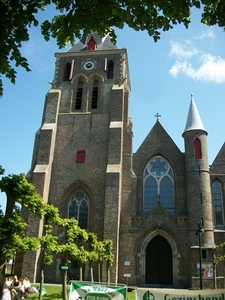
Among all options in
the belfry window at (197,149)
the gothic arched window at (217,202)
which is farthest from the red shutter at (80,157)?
the gothic arched window at (217,202)

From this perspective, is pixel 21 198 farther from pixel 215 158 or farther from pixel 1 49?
pixel 215 158

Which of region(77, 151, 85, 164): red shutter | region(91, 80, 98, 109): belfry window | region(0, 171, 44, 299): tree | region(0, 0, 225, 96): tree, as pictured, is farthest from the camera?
region(91, 80, 98, 109): belfry window

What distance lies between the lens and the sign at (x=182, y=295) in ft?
21.6

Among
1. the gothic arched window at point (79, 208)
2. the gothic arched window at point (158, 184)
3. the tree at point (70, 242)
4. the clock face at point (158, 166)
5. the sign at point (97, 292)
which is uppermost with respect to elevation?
the clock face at point (158, 166)

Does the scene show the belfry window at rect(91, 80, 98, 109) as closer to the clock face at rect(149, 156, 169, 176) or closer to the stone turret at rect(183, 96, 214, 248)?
the clock face at rect(149, 156, 169, 176)

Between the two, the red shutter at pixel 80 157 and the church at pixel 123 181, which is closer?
the church at pixel 123 181

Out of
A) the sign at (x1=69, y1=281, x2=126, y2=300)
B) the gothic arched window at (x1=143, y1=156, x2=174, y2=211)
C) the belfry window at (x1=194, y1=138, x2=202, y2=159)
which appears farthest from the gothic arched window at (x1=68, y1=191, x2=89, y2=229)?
the sign at (x1=69, y1=281, x2=126, y2=300)

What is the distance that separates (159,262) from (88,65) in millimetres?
19523

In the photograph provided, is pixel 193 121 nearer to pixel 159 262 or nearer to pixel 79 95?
pixel 79 95

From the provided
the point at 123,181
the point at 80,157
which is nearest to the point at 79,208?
the point at 123,181

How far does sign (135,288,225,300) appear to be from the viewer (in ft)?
21.6

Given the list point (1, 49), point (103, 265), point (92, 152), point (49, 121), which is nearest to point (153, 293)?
point (1, 49)

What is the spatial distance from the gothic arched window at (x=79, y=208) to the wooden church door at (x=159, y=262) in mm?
5455

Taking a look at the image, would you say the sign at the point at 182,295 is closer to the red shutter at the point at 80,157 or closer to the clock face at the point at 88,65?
the red shutter at the point at 80,157
